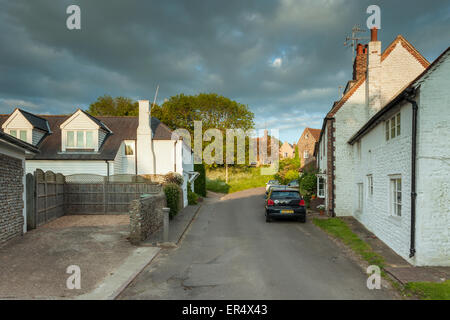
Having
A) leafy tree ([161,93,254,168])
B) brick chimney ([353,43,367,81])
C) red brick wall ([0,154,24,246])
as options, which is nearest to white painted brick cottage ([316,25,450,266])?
brick chimney ([353,43,367,81])

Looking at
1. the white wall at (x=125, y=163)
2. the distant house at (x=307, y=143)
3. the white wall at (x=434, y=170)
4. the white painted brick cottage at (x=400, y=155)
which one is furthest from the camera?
the distant house at (x=307, y=143)

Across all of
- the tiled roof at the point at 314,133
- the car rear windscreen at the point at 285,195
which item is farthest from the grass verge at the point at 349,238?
the tiled roof at the point at 314,133

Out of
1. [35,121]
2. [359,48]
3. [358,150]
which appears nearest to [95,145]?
[35,121]

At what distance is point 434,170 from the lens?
309 inches

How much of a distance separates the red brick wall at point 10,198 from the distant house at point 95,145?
10.3 metres

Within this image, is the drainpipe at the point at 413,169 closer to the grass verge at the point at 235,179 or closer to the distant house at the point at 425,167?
the distant house at the point at 425,167

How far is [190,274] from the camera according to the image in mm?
7348

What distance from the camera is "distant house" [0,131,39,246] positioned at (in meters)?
9.52

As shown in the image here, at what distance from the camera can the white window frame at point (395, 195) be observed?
9547 millimetres

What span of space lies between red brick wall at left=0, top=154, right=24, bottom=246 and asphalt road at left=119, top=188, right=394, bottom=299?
518 centimetres

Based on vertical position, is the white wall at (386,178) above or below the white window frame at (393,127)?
below

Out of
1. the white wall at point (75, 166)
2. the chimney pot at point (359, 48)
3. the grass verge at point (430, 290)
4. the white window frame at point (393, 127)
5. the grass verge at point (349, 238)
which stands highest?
the chimney pot at point (359, 48)

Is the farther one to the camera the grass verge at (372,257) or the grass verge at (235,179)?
the grass verge at (235,179)
